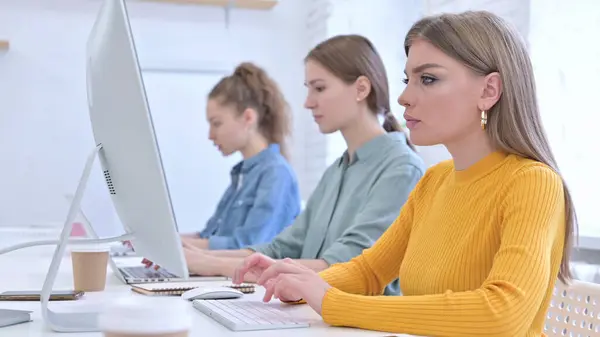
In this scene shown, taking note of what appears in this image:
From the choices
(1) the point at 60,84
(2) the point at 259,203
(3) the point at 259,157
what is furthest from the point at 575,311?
(1) the point at 60,84

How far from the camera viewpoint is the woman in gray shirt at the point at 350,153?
1966 mm

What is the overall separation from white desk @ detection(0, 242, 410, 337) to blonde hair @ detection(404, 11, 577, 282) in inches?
16.7

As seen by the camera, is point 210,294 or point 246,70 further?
point 246,70

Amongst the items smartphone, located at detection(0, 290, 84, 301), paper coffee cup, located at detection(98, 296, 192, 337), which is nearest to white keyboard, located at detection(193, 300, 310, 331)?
smartphone, located at detection(0, 290, 84, 301)

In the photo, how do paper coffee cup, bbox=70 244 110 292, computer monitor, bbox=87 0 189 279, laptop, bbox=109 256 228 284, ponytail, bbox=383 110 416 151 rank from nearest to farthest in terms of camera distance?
computer monitor, bbox=87 0 189 279, paper coffee cup, bbox=70 244 110 292, laptop, bbox=109 256 228 284, ponytail, bbox=383 110 416 151

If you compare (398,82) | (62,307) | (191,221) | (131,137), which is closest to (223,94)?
(398,82)

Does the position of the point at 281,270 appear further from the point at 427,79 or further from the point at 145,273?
the point at 145,273

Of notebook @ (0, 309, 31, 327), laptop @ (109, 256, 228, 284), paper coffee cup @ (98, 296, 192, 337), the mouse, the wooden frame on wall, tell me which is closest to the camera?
paper coffee cup @ (98, 296, 192, 337)

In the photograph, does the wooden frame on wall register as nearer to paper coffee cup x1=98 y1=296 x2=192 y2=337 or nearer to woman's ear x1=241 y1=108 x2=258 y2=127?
woman's ear x1=241 y1=108 x2=258 y2=127

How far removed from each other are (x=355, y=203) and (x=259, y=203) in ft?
2.31

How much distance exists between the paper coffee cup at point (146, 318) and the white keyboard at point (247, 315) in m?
0.43

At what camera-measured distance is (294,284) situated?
49.4 inches

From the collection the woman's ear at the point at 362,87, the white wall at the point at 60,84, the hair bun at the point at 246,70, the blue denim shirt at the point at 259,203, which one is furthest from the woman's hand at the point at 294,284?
the white wall at the point at 60,84

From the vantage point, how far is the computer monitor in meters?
1.07
